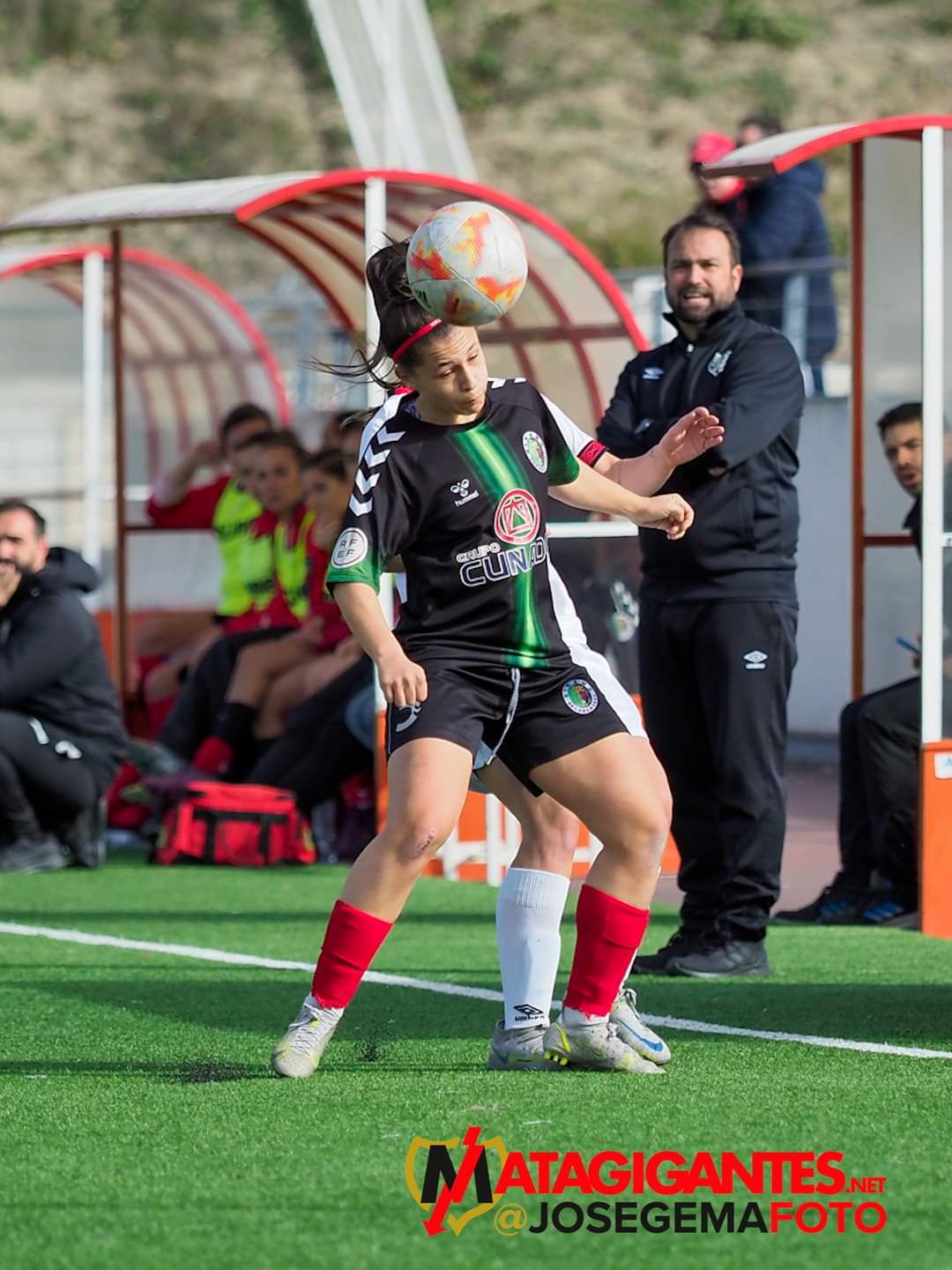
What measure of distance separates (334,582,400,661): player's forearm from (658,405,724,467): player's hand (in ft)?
3.33

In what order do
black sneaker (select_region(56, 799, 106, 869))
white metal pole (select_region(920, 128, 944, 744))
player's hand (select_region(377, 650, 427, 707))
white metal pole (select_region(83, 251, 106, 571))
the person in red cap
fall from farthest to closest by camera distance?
white metal pole (select_region(83, 251, 106, 571))
the person in red cap
black sneaker (select_region(56, 799, 106, 869))
white metal pole (select_region(920, 128, 944, 744))
player's hand (select_region(377, 650, 427, 707))

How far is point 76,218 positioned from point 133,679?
132 inches

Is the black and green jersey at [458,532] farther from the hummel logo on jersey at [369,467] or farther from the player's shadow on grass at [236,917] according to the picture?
the player's shadow on grass at [236,917]

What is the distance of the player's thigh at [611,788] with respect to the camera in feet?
17.5

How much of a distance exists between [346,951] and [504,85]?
115 ft

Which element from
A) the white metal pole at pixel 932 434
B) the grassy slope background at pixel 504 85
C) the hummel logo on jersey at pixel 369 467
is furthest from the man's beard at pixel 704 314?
the grassy slope background at pixel 504 85

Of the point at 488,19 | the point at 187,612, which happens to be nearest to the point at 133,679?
the point at 187,612

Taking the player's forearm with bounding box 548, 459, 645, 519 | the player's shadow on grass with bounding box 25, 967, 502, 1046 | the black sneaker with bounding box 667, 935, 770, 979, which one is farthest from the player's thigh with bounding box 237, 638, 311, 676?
the player's forearm with bounding box 548, 459, 645, 519

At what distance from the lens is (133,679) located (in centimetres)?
1324

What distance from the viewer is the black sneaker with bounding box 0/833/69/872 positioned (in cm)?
1023

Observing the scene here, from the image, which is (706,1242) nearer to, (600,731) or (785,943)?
(600,731)

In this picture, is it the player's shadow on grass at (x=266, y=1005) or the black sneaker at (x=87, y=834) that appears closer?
the player's shadow on grass at (x=266, y=1005)

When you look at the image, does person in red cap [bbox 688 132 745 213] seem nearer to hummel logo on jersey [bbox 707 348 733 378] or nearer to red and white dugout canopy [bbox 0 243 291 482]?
red and white dugout canopy [bbox 0 243 291 482]

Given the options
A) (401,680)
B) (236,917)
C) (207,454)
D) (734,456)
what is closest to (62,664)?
(236,917)
